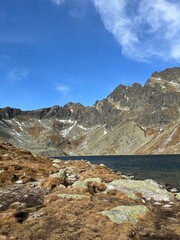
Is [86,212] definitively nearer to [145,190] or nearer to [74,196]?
[74,196]

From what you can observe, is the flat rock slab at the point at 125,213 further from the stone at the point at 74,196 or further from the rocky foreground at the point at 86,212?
the stone at the point at 74,196

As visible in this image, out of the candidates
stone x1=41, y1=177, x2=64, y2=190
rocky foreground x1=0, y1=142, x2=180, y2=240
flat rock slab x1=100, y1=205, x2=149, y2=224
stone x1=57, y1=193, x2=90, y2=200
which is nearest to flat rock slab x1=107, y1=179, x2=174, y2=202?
rocky foreground x1=0, y1=142, x2=180, y2=240

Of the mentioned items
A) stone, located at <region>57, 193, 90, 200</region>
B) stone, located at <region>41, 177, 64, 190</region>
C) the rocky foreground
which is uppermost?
stone, located at <region>41, 177, 64, 190</region>

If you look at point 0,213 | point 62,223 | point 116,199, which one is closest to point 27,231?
point 62,223

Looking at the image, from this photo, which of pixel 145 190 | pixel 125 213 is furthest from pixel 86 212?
pixel 145 190

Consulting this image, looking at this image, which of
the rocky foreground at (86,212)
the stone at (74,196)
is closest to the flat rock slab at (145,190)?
the rocky foreground at (86,212)

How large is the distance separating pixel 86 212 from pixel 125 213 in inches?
78.1

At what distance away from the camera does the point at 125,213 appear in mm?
15375

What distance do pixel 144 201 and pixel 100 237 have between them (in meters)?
8.24

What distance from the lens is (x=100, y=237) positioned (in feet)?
40.7

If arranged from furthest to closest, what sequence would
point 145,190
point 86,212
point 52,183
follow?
point 52,183 < point 145,190 < point 86,212

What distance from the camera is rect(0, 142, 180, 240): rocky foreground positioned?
1302cm

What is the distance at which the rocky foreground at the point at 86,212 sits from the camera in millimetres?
13023

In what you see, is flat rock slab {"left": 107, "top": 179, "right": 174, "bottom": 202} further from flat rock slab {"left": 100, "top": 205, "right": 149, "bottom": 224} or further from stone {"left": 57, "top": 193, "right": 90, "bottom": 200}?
flat rock slab {"left": 100, "top": 205, "right": 149, "bottom": 224}
